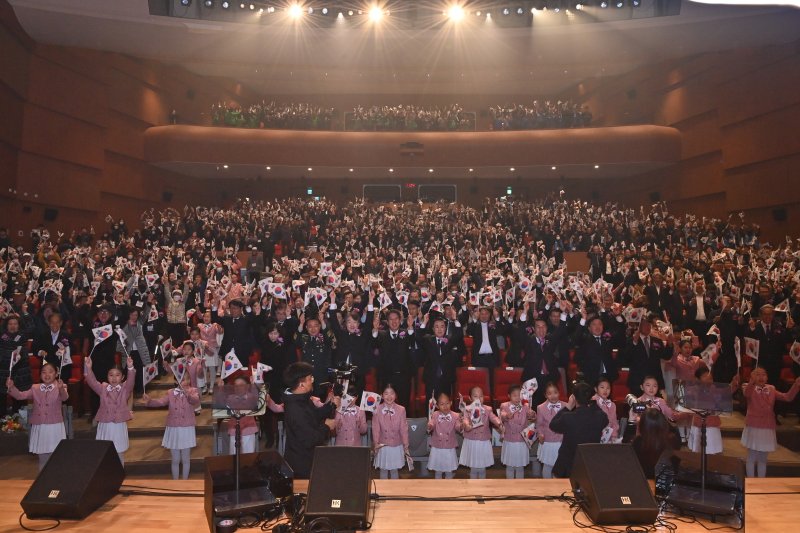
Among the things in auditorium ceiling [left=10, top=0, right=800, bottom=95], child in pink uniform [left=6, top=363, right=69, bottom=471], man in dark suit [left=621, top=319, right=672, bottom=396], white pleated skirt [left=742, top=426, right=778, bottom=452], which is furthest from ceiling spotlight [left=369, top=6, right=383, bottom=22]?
white pleated skirt [left=742, top=426, right=778, bottom=452]

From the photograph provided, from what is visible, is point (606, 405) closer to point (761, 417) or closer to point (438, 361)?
point (761, 417)

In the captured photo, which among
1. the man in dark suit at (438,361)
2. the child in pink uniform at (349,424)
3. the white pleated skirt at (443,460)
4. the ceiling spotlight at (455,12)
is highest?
the ceiling spotlight at (455,12)

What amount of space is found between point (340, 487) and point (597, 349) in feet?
15.9

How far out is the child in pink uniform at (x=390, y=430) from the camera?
21.6ft

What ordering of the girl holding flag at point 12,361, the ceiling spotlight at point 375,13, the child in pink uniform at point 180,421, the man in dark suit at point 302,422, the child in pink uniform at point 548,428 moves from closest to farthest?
the man in dark suit at point 302,422 < the child in pink uniform at point 548,428 < the child in pink uniform at point 180,421 < the girl holding flag at point 12,361 < the ceiling spotlight at point 375,13

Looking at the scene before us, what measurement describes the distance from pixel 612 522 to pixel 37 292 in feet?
32.6

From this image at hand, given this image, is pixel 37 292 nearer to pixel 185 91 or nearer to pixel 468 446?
pixel 468 446

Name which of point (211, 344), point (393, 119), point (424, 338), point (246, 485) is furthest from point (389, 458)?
point (393, 119)

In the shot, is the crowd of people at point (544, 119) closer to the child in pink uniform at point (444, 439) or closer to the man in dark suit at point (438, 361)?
the man in dark suit at point (438, 361)

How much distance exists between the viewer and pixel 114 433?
675 cm

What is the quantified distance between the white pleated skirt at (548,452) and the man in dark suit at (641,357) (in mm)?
1606

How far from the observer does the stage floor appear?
13.5 feet

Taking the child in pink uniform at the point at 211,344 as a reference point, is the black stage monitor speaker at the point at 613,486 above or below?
below

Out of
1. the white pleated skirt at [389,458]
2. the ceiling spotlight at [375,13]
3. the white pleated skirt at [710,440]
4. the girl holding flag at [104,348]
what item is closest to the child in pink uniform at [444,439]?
the white pleated skirt at [389,458]
